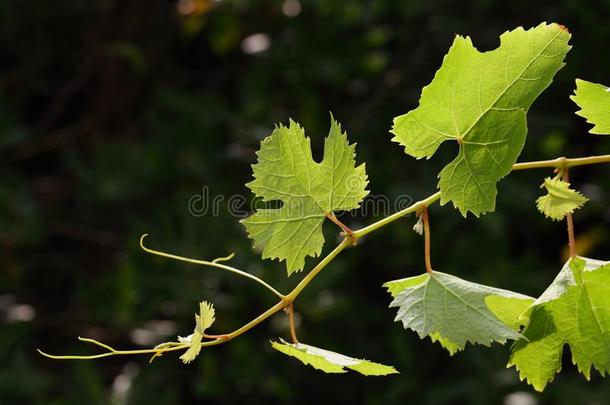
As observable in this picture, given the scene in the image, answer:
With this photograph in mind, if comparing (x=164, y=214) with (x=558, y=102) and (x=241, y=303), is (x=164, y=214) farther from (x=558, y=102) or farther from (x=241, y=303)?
(x=558, y=102)

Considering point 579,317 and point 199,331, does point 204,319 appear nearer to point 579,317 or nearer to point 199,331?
point 199,331

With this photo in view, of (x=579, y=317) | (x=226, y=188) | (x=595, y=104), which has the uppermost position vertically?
(x=226, y=188)

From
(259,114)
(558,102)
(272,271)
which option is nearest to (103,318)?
(272,271)

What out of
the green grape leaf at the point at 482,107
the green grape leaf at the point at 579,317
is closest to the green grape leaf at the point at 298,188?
the green grape leaf at the point at 482,107

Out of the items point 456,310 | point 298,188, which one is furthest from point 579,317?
point 298,188

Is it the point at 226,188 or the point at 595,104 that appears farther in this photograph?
the point at 226,188
